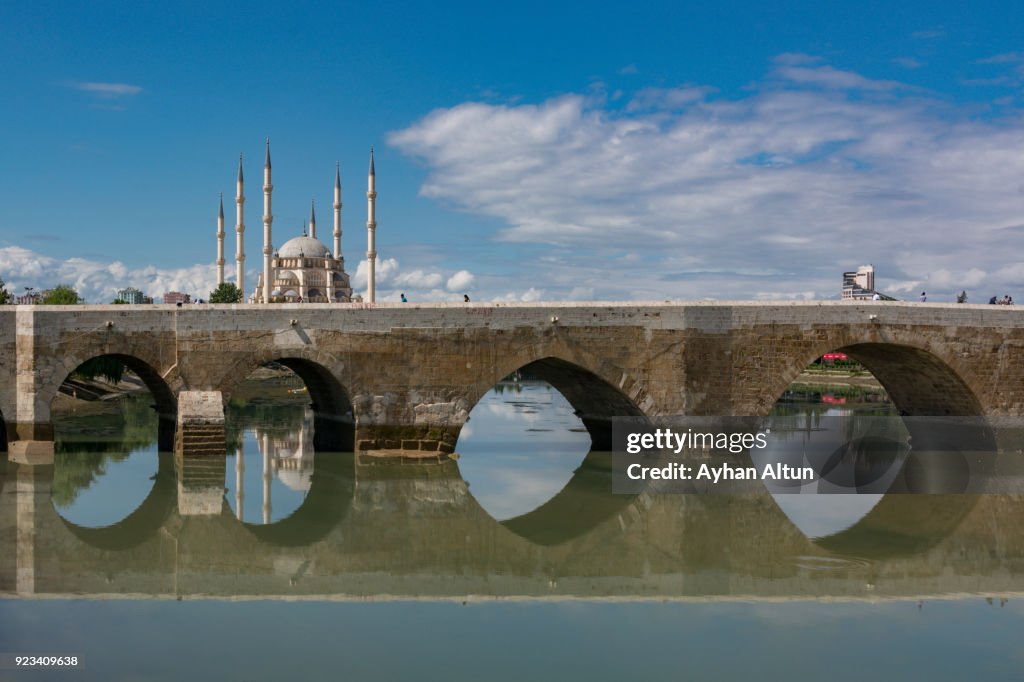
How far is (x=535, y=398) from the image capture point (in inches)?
1464

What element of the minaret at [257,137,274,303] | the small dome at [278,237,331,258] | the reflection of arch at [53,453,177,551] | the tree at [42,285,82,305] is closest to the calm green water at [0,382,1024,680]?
the reflection of arch at [53,453,177,551]

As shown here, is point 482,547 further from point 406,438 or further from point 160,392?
point 160,392

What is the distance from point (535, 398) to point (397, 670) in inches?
1155

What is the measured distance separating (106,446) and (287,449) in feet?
12.4

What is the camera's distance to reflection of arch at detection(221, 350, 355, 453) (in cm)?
1750

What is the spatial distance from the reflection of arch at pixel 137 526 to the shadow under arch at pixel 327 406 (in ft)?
10.1

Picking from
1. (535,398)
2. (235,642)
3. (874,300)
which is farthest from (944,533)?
(535,398)

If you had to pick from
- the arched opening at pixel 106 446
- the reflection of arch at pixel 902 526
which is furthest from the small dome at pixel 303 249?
the reflection of arch at pixel 902 526

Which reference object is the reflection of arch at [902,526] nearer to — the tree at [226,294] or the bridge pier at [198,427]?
the bridge pier at [198,427]

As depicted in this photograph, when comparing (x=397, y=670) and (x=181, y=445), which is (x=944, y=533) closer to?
(x=397, y=670)

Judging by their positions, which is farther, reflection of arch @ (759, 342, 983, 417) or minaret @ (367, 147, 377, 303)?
minaret @ (367, 147, 377, 303)

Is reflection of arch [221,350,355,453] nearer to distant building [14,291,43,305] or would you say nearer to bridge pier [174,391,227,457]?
bridge pier [174,391,227,457]

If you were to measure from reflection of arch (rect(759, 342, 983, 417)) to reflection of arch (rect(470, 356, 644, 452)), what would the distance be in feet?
9.42

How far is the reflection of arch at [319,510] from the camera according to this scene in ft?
42.7
